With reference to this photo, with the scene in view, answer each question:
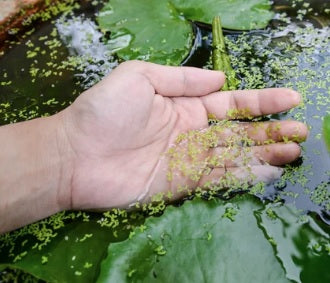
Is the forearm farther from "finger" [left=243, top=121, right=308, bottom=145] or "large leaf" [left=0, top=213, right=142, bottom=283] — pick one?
"finger" [left=243, top=121, right=308, bottom=145]

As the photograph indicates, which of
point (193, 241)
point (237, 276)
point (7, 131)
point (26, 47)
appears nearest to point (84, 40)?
point (26, 47)

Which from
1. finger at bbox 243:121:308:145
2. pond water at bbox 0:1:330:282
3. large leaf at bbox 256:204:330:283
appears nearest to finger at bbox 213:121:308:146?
finger at bbox 243:121:308:145

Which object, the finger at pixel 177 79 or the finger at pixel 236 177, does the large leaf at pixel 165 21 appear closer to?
the finger at pixel 177 79

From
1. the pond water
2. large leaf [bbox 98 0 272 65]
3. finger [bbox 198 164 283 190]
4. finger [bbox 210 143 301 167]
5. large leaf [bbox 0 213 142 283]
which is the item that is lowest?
large leaf [bbox 0 213 142 283]

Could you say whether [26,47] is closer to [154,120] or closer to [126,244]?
[154,120]

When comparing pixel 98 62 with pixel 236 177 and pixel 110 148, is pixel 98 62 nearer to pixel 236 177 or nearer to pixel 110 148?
pixel 110 148
